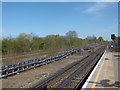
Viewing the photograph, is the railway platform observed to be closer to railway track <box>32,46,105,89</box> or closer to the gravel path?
railway track <box>32,46,105,89</box>

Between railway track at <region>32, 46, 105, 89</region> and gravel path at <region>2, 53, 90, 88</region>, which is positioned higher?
railway track at <region>32, 46, 105, 89</region>

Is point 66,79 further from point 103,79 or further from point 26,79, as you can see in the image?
point 26,79

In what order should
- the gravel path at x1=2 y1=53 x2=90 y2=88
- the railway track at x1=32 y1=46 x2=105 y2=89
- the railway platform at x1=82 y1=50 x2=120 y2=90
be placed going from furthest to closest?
the gravel path at x1=2 y1=53 x2=90 y2=88, the railway track at x1=32 y1=46 x2=105 y2=89, the railway platform at x1=82 y1=50 x2=120 y2=90

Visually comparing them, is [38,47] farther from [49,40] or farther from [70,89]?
[70,89]

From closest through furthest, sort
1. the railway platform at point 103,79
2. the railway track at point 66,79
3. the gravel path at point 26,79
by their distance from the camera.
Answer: the railway platform at point 103,79 → the railway track at point 66,79 → the gravel path at point 26,79

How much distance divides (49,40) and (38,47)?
5.40 m

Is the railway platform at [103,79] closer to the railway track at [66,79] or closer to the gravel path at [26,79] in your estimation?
the railway track at [66,79]

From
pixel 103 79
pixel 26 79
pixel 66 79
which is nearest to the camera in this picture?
pixel 103 79

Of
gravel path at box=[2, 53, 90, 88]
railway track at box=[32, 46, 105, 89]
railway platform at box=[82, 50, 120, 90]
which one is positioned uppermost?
railway platform at box=[82, 50, 120, 90]

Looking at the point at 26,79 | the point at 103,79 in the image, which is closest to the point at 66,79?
the point at 103,79

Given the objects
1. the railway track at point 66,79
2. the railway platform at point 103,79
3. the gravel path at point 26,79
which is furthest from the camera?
the gravel path at point 26,79

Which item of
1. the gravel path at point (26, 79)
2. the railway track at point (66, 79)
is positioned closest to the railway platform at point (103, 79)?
the railway track at point (66, 79)

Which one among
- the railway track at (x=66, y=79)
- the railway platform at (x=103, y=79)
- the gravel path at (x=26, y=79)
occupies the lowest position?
the gravel path at (x=26, y=79)

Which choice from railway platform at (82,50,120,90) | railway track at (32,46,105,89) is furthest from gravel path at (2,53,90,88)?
railway platform at (82,50,120,90)
